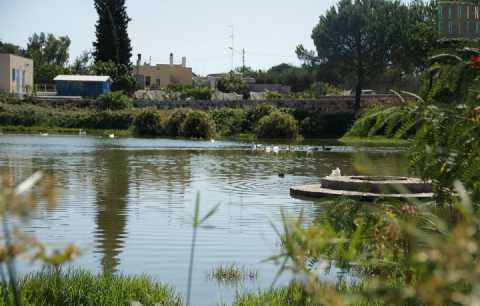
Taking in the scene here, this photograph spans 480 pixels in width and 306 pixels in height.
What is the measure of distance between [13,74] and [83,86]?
830 centimetres

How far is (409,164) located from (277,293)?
10.1 feet

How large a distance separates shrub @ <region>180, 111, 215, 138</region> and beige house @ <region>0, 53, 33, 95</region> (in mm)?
29577

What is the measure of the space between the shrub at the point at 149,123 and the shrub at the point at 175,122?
3.14ft

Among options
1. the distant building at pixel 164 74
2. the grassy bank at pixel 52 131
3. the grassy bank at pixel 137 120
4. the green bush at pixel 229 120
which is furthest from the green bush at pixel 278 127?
the distant building at pixel 164 74

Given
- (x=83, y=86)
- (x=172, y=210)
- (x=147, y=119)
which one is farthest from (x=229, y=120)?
(x=172, y=210)

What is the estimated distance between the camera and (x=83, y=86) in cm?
9481

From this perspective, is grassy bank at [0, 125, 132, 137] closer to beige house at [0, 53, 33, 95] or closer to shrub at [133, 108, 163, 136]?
shrub at [133, 108, 163, 136]

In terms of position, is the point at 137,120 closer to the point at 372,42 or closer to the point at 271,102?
the point at 271,102

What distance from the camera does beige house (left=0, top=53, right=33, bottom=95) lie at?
93.6 metres

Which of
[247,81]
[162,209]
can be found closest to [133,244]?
[162,209]

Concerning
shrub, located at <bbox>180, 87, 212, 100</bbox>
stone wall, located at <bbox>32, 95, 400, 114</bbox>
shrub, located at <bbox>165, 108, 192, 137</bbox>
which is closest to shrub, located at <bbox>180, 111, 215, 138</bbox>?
shrub, located at <bbox>165, 108, 192, 137</bbox>

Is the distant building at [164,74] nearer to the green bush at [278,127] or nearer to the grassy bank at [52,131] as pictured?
the grassy bank at [52,131]

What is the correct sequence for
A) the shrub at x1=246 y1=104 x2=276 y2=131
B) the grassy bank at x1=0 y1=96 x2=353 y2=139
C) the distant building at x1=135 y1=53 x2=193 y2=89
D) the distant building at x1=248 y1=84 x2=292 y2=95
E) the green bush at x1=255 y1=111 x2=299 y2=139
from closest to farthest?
1. the green bush at x1=255 y1=111 x2=299 y2=139
2. the grassy bank at x1=0 y1=96 x2=353 y2=139
3. the shrub at x1=246 y1=104 x2=276 y2=131
4. the distant building at x1=248 y1=84 x2=292 y2=95
5. the distant building at x1=135 y1=53 x2=193 y2=89

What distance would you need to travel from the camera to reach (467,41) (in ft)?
16.4
